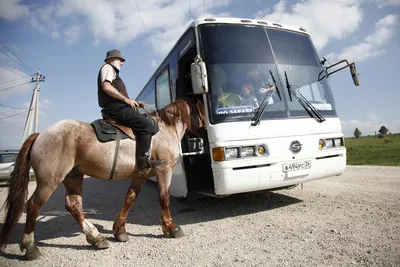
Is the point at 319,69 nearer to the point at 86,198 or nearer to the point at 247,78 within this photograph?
the point at 247,78

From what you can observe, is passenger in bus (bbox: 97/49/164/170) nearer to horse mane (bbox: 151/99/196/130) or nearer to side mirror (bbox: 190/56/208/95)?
horse mane (bbox: 151/99/196/130)

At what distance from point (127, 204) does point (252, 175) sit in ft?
6.74

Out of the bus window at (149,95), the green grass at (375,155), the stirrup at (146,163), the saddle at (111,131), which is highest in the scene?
the bus window at (149,95)

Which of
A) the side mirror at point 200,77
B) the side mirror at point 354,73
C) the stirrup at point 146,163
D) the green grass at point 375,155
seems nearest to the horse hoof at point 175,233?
the stirrup at point 146,163

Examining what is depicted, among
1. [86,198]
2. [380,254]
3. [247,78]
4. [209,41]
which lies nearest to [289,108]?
[247,78]

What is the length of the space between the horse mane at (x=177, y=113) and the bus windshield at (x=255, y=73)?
0.52 m

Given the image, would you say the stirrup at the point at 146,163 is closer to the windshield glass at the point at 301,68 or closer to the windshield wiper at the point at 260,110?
the windshield wiper at the point at 260,110

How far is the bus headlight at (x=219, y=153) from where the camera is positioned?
3705 mm

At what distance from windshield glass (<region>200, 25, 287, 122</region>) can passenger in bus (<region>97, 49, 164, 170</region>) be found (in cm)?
112

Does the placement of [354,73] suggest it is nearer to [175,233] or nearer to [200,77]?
[200,77]

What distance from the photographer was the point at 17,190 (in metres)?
3.26

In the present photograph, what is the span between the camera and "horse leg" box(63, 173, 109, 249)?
3.34m

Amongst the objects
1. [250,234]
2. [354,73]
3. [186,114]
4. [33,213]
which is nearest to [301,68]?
[354,73]

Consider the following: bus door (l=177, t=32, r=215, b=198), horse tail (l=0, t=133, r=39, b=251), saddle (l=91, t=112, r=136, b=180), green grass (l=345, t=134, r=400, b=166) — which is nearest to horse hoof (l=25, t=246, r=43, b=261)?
horse tail (l=0, t=133, r=39, b=251)
